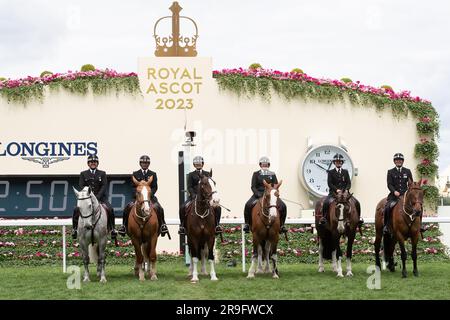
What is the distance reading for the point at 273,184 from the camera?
14.2 meters

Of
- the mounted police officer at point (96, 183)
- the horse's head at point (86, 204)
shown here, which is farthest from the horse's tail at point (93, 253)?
the horse's head at point (86, 204)

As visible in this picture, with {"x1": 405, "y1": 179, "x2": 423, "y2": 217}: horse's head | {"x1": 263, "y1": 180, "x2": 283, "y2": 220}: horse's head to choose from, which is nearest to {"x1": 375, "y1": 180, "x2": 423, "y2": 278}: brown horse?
{"x1": 405, "y1": 179, "x2": 423, "y2": 217}: horse's head

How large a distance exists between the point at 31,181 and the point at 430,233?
10129 mm

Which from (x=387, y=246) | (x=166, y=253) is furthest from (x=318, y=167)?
(x=387, y=246)

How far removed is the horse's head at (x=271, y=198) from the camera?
44.3 feet

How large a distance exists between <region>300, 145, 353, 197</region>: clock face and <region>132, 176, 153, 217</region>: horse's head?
674 cm

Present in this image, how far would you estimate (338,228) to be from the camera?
14047mm

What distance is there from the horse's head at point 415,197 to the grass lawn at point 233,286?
121 centimetres

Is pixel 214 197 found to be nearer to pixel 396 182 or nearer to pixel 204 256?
pixel 204 256

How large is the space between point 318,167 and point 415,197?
597 cm

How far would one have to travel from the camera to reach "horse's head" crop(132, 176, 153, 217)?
13.2m

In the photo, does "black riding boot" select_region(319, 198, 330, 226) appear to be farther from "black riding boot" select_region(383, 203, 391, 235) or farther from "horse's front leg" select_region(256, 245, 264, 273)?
"horse's front leg" select_region(256, 245, 264, 273)
